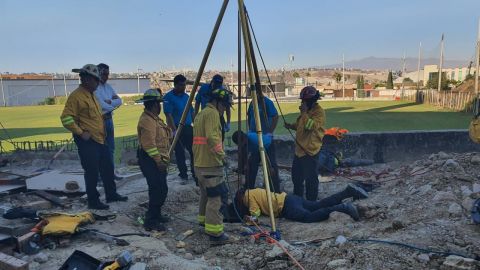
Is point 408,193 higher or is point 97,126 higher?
point 97,126

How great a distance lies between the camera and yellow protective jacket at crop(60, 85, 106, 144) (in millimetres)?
5277

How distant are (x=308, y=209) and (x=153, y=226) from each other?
2.19 meters

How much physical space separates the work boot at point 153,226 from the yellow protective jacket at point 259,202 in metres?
1.20

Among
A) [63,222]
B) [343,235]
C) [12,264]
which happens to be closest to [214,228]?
[343,235]

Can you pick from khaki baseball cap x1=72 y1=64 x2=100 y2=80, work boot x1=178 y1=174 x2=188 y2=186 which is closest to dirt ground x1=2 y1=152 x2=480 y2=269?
work boot x1=178 y1=174 x2=188 y2=186

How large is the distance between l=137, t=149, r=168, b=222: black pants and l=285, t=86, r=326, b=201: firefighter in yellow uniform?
231cm

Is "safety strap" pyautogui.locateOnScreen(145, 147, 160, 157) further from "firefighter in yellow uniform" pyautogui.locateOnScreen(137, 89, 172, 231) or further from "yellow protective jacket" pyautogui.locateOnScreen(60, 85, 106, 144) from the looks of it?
"yellow protective jacket" pyautogui.locateOnScreen(60, 85, 106, 144)

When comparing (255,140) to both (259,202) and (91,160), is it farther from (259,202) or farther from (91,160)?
(91,160)

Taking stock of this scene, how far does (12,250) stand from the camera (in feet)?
13.4

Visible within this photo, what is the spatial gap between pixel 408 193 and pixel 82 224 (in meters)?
4.86

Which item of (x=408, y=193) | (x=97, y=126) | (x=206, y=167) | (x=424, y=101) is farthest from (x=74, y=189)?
(x=424, y=101)

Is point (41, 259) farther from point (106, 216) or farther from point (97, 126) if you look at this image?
point (97, 126)

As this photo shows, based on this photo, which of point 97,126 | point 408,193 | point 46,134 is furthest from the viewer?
point 46,134

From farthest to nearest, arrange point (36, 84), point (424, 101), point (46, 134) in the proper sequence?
point (36, 84), point (424, 101), point (46, 134)
